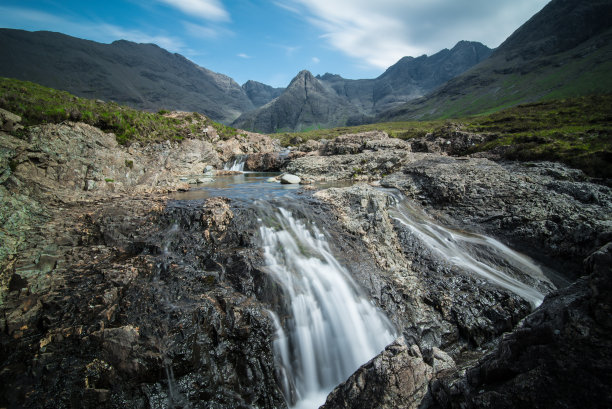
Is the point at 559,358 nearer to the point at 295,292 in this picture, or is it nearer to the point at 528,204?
the point at 295,292

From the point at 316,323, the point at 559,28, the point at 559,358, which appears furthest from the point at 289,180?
the point at 559,28

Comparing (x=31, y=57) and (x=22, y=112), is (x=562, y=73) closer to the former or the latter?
(x=22, y=112)

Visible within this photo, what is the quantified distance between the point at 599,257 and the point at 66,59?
260m

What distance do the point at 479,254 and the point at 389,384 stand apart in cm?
964

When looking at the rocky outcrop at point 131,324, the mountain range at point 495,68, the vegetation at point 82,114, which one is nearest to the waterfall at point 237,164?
the vegetation at point 82,114

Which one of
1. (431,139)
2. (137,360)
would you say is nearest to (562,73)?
(431,139)

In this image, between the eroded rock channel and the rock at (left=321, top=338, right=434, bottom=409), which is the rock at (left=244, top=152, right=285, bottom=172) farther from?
the rock at (left=321, top=338, right=434, bottom=409)

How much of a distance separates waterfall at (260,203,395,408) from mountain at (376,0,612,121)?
11891 cm

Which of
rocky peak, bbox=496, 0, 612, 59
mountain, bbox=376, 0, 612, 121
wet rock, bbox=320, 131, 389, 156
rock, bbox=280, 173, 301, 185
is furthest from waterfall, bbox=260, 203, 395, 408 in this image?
rocky peak, bbox=496, 0, 612, 59

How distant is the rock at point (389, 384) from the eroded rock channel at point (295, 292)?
27mm

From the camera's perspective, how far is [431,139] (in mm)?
29297

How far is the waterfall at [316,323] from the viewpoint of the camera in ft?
22.7

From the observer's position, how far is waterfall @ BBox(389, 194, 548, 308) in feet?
32.1

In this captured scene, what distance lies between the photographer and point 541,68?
120 m
